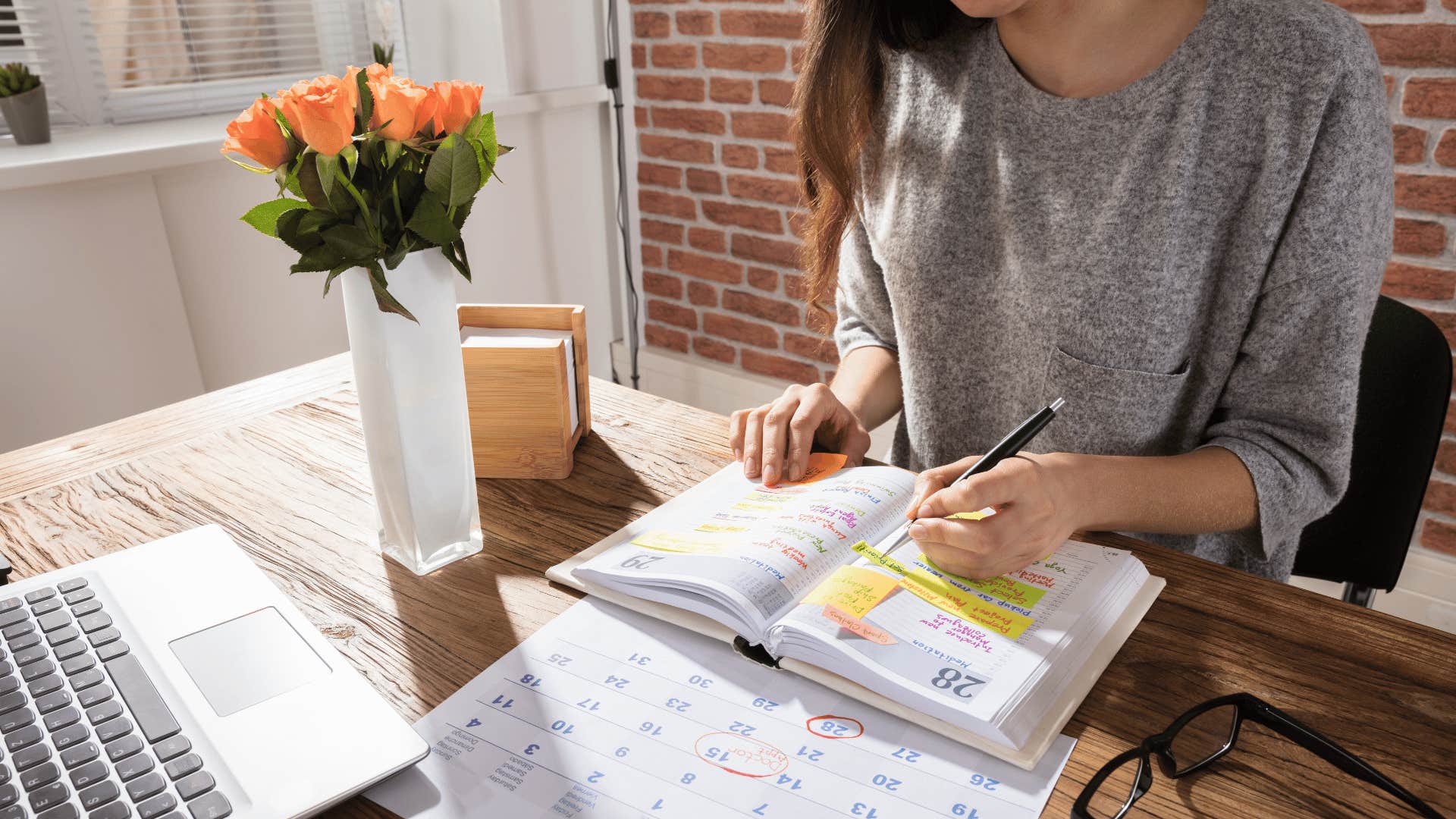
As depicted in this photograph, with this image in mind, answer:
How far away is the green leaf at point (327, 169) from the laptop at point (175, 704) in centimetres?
30

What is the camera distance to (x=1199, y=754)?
559 millimetres

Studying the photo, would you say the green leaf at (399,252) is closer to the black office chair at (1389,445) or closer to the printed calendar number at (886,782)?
the printed calendar number at (886,782)

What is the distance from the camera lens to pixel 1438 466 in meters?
1.65

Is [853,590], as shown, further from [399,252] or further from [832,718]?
[399,252]

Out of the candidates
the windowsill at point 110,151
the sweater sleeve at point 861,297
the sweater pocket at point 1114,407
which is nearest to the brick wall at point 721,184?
the windowsill at point 110,151

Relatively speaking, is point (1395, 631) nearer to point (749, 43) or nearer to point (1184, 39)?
point (1184, 39)

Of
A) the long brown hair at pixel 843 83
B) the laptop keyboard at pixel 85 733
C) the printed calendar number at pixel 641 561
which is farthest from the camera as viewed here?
the long brown hair at pixel 843 83

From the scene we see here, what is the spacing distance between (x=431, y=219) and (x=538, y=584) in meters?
0.29

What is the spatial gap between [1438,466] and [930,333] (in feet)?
3.78

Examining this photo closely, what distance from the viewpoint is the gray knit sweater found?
815 mm

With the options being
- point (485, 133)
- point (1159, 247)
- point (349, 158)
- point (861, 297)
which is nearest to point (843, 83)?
point (861, 297)

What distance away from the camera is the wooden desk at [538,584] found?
563 mm

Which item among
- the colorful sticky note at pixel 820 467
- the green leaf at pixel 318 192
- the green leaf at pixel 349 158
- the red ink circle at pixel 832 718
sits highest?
the green leaf at pixel 349 158

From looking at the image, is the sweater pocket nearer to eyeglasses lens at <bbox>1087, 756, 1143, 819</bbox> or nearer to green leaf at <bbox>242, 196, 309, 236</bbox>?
eyeglasses lens at <bbox>1087, 756, 1143, 819</bbox>
